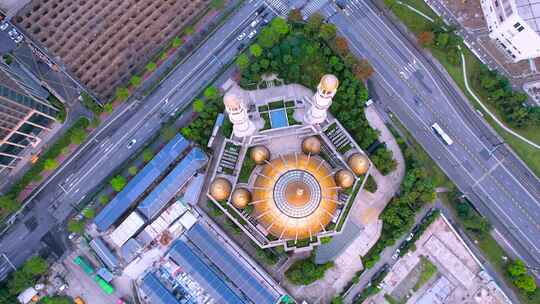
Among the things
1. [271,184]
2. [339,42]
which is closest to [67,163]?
[271,184]

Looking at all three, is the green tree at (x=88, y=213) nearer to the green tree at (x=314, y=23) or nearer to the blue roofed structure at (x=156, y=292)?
the blue roofed structure at (x=156, y=292)

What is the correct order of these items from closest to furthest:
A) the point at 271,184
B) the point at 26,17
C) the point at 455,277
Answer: the point at 271,184 → the point at 26,17 → the point at 455,277

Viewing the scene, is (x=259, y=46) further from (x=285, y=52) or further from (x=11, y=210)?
(x=11, y=210)

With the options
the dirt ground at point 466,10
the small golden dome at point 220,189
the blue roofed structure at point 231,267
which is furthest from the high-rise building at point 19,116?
the dirt ground at point 466,10

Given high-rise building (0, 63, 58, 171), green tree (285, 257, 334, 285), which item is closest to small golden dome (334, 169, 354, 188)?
green tree (285, 257, 334, 285)

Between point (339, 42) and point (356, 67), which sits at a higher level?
point (339, 42)

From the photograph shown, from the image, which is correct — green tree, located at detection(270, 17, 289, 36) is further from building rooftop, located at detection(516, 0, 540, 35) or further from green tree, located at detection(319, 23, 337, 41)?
building rooftop, located at detection(516, 0, 540, 35)

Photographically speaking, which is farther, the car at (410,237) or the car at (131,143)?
the car at (131,143)
